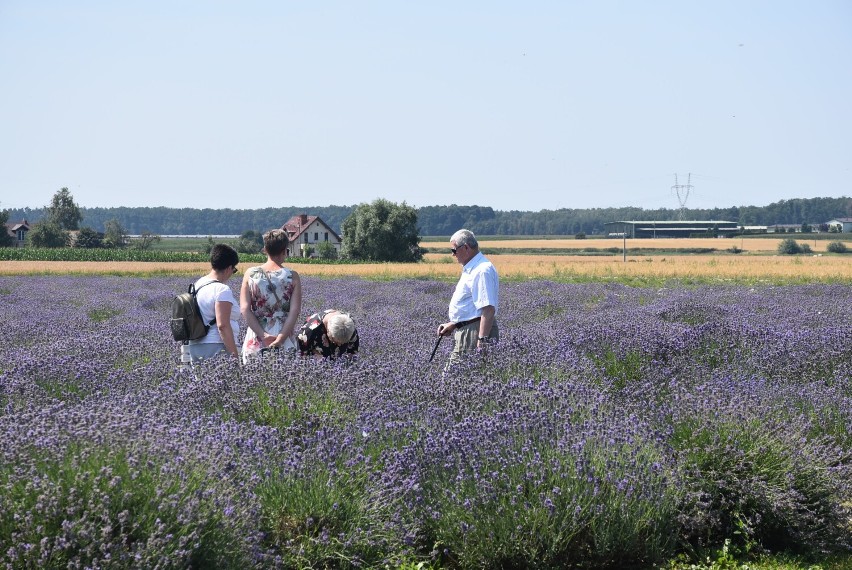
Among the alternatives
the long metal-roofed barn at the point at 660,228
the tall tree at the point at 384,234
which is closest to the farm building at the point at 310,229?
the tall tree at the point at 384,234

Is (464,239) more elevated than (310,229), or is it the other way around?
(464,239)

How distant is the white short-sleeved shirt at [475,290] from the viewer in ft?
20.6

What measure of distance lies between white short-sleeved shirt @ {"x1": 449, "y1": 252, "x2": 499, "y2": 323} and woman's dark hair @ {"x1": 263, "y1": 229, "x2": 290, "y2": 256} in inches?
47.6

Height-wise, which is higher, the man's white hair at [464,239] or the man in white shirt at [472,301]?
the man's white hair at [464,239]

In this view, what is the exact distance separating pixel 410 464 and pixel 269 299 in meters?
2.21

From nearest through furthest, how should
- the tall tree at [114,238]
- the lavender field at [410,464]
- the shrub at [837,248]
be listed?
the lavender field at [410,464] < the shrub at [837,248] < the tall tree at [114,238]

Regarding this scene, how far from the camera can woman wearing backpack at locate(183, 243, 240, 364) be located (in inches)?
226

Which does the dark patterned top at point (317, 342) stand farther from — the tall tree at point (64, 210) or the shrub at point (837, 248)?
the tall tree at point (64, 210)

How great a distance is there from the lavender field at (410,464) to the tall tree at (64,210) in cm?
10933

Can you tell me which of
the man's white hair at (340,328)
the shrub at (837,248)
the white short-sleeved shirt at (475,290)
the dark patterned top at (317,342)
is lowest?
the shrub at (837,248)

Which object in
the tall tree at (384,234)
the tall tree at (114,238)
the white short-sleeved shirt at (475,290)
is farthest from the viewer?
the tall tree at (114,238)

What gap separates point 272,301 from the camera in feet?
19.4

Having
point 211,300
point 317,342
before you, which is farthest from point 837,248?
point 211,300

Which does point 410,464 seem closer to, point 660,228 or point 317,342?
point 317,342
